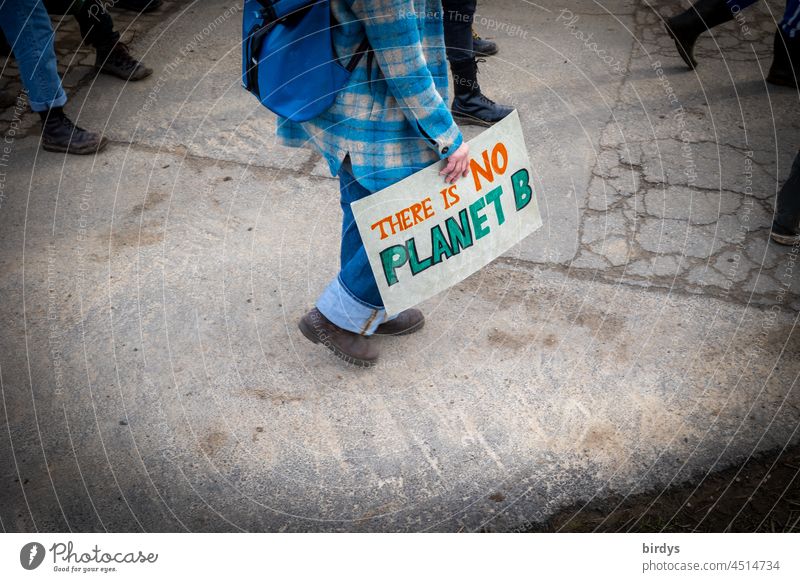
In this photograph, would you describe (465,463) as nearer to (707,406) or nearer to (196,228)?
(707,406)

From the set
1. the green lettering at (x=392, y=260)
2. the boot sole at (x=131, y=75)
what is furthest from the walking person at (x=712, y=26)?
the boot sole at (x=131, y=75)

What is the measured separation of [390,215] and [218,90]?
86.5 inches

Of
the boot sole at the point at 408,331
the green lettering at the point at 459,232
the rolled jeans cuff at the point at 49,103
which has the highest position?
the green lettering at the point at 459,232

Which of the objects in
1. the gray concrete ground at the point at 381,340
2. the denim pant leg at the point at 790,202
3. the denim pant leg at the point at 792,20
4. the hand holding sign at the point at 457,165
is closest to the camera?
the hand holding sign at the point at 457,165

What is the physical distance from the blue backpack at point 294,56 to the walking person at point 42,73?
1760 mm

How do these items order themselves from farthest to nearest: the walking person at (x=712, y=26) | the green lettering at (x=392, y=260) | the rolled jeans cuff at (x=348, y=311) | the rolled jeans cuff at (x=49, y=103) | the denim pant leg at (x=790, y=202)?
the walking person at (x=712, y=26)
the rolled jeans cuff at (x=49, y=103)
the denim pant leg at (x=790, y=202)
the rolled jeans cuff at (x=348, y=311)
the green lettering at (x=392, y=260)

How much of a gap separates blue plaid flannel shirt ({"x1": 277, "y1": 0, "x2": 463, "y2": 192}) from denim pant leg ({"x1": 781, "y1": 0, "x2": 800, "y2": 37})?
7.75 ft

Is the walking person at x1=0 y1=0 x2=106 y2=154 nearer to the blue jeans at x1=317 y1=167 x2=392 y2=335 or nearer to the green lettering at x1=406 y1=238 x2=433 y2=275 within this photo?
the blue jeans at x1=317 y1=167 x2=392 y2=335

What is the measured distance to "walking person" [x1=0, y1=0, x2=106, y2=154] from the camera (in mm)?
3035

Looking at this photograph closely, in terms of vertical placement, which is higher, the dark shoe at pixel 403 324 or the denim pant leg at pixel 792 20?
the denim pant leg at pixel 792 20

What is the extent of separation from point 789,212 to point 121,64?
10.3ft

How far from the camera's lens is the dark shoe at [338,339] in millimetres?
2316

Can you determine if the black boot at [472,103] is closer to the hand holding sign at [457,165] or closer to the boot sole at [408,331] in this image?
the boot sole at [408,331]
